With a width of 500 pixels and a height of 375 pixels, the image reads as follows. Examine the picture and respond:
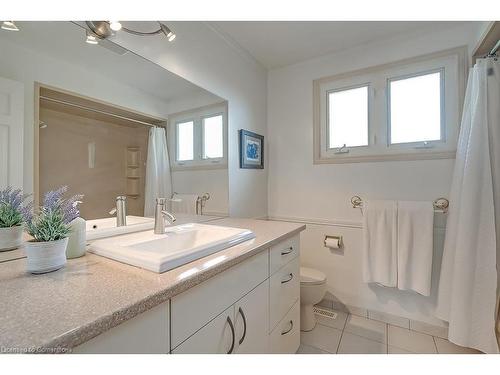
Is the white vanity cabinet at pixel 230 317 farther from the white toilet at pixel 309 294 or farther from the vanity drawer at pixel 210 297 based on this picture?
the white toilet at pixel 309 294

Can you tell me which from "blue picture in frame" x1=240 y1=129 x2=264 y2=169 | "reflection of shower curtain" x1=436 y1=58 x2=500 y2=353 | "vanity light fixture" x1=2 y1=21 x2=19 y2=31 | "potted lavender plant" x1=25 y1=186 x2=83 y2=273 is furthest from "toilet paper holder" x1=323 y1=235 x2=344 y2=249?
"vanity light fixture" x1=2 y1=21 x2=19 y2=31

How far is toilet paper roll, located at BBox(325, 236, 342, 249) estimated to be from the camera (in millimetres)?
1848

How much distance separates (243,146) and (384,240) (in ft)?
4.12

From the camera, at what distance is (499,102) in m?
1.28

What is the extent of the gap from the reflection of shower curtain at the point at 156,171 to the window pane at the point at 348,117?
52.9 inches

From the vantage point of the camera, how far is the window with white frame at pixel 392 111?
156cm

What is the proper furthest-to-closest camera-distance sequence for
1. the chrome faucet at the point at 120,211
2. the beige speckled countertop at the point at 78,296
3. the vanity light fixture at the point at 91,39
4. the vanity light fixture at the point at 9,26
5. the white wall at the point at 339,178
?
the white wall at the point at 339,178 < the chrome faucet at the point at 120,211 < the vanity light fixture at the point at 91,39 < the vanity light fixture at the point at 9,26 < the beige speckled countertop at the point at 78,296

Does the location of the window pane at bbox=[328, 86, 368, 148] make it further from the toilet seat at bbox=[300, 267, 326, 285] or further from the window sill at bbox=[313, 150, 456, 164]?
the toilet seat at bbox=[300, 267, 326, 285]

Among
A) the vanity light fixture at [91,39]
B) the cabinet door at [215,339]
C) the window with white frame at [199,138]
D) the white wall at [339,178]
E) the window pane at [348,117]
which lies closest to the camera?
the cabinet door at [215,339]

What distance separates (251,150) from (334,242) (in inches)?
40.3

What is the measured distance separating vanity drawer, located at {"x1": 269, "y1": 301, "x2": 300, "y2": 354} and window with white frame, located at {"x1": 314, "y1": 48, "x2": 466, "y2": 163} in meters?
1.21

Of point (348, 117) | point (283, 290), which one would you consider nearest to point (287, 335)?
point (283, 290)

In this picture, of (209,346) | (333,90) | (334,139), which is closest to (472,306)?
(334,139)

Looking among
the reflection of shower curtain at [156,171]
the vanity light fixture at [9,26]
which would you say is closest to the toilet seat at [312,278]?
the reflection of shower curtain at [156,171]
